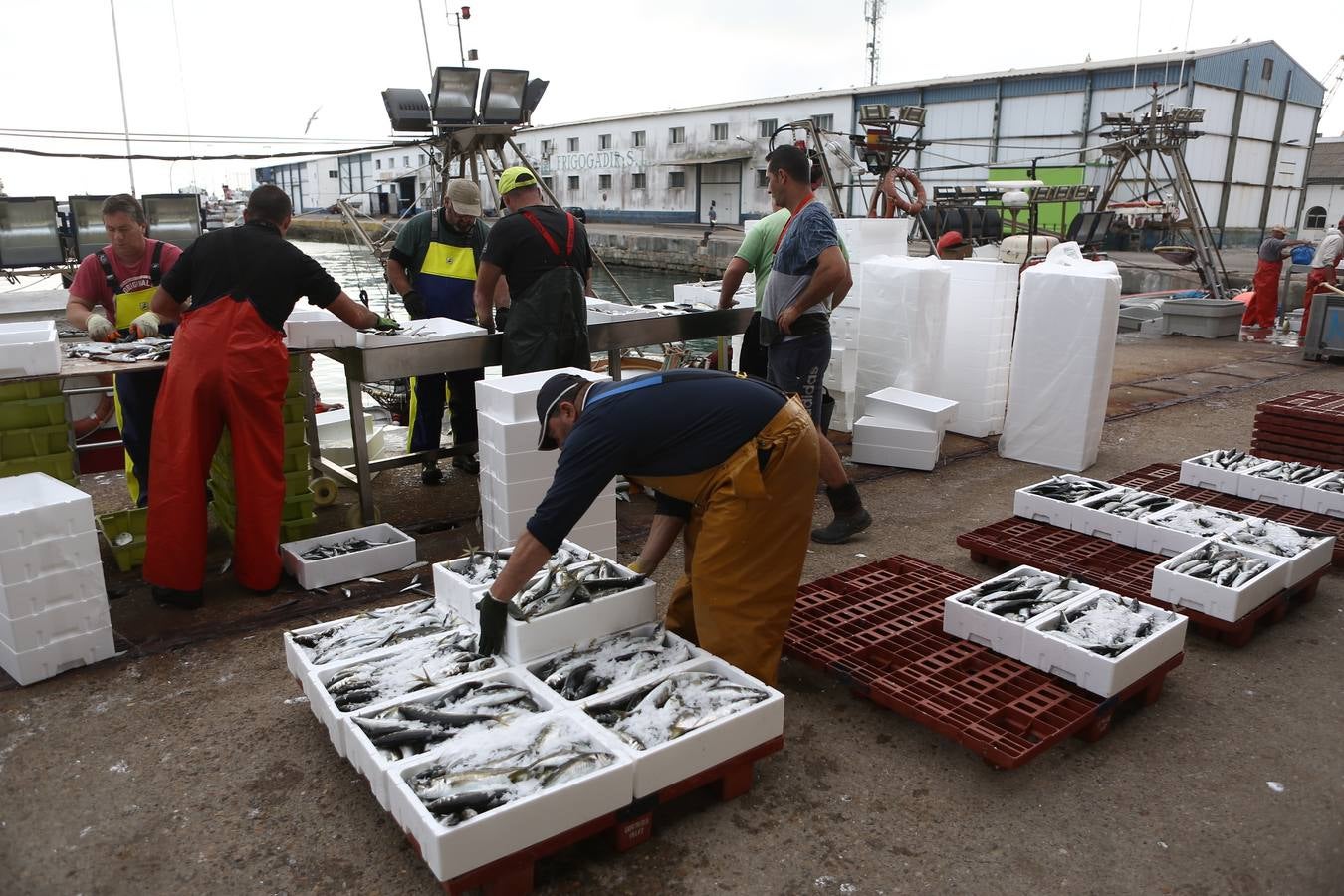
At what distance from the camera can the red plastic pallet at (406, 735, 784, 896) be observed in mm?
2434

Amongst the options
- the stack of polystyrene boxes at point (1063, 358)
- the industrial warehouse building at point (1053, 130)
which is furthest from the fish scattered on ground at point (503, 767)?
the industrial warehouse building at point (1053, 130)

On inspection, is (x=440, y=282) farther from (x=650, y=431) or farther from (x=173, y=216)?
(x=173, y=216)

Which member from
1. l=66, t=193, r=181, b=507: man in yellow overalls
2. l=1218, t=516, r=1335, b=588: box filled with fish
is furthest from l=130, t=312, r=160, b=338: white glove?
l=1218, t=516, r=1335, b=588: box filled with fish

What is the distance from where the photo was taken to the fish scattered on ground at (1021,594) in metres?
3.89

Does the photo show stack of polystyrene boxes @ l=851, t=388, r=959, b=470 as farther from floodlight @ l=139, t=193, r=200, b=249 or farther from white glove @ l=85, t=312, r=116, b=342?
floodlight @ l=139, t=193, r=200, b=249

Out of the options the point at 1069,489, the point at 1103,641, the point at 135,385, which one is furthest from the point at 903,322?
the point at 135,385

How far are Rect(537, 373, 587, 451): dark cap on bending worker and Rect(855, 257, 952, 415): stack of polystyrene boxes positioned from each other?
4.46 meters

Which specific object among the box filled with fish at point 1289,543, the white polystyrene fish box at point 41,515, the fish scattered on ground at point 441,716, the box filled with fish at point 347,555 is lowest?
the box filled with fish at point 347,555

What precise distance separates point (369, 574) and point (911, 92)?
114ft

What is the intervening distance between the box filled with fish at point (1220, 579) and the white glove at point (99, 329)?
5737mm

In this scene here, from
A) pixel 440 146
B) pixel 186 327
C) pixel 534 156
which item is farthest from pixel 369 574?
pixel 534 156

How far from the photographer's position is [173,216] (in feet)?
44.7

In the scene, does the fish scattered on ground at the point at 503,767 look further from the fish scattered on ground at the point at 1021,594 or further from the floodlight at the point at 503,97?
the floodlight at the point at 503,97

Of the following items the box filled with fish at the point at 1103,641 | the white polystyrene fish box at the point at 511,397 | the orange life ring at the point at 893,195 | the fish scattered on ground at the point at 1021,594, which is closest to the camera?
the box filled with fish at the point at 1103,641
